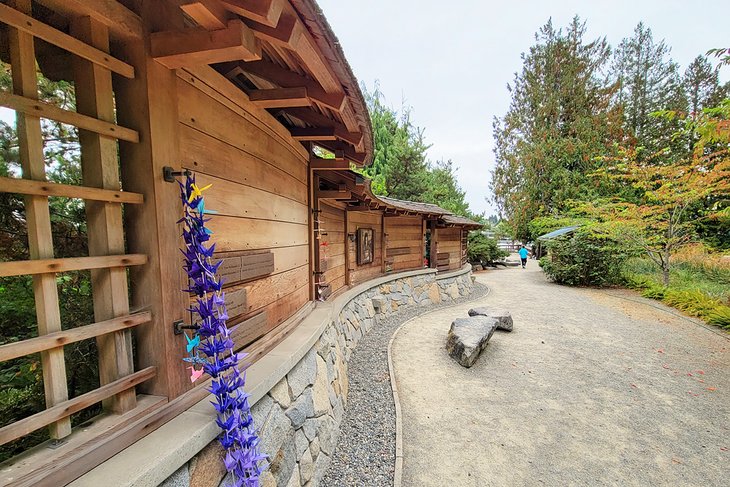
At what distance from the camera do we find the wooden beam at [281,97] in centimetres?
195

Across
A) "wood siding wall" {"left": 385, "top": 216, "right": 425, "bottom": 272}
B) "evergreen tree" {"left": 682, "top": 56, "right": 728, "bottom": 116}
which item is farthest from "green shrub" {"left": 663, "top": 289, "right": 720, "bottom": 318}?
"evergreen tree" {"left": 682, "top": 56, "right": 728, "bottom": 116}

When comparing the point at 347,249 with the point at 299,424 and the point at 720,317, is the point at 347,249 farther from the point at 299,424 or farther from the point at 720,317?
the point at 720,317

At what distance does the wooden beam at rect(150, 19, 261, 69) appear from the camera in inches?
50.2

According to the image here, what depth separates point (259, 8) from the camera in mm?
1134

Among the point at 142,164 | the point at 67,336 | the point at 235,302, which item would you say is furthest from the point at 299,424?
the point at 142,164

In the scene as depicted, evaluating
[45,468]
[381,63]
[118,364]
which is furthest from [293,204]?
[381,63]

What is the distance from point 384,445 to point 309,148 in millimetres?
3426

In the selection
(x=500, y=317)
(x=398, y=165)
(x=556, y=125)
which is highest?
(x=556, y=125)

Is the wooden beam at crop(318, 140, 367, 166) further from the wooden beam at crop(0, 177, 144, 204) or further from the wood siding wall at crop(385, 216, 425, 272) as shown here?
the wood siding wall at crop(385, 216, 425, 272)

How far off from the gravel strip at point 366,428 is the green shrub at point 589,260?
32.8 feet

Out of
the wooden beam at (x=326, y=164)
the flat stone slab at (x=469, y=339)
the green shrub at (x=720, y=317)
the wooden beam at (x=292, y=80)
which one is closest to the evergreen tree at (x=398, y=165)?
the flat stone slab at (x=469, y=339)

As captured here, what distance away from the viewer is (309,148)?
3.79m

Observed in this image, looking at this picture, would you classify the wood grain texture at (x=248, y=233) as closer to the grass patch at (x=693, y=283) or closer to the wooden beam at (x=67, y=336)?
the wooden beam at (x=67, y=336)

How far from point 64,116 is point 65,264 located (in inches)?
21.0
